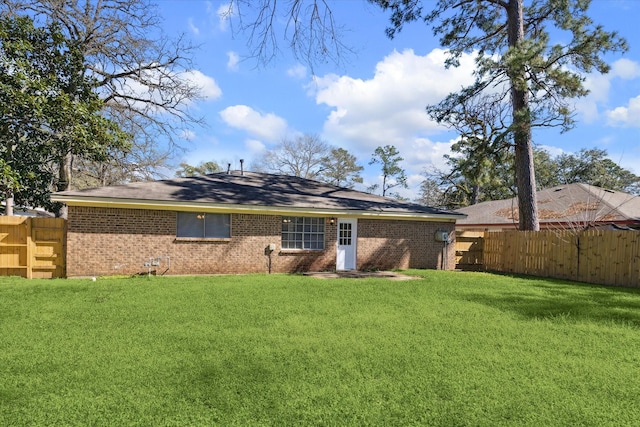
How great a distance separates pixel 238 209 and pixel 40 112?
6757mm

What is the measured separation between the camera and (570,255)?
529 inches

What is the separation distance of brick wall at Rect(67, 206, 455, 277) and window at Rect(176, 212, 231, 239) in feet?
0.64

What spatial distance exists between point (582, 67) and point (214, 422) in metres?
17.3

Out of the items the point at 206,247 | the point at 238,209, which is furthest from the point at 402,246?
the point at 206,247

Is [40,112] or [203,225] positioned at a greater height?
[40,112]

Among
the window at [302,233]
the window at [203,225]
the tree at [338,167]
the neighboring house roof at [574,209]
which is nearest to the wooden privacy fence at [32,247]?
the window at [203,225]

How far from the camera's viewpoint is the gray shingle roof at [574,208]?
707 inches

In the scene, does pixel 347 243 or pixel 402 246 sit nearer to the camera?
pixel 347 243

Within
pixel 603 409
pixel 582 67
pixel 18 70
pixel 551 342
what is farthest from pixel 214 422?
pixel 582 67

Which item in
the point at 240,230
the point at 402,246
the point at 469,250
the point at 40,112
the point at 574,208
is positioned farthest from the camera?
the point at 574,208

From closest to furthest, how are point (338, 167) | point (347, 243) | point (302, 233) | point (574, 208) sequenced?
point (302, 233) < point (347, 243) < point (574, 208) < point (338, 167)

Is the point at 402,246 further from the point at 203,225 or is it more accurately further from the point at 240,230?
the point at 203,225

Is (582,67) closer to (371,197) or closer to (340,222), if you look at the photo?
(371,197)

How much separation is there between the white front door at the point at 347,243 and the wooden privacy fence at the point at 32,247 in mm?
8690
